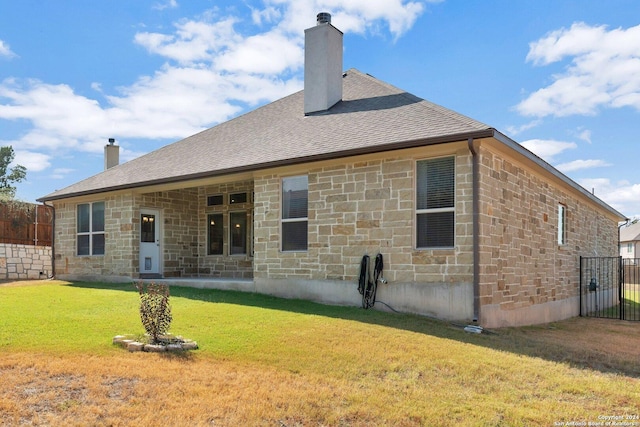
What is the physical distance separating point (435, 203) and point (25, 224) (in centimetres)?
1708

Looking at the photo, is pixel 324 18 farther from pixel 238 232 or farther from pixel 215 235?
pixel 215 235

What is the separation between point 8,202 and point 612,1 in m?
20.6

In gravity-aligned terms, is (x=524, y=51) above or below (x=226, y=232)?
above

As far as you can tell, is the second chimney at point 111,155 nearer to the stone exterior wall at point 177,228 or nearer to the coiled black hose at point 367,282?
the stone exterior wall at point 177,228

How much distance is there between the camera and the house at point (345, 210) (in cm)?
947

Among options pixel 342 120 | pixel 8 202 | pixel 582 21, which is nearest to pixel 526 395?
pixel 342 120

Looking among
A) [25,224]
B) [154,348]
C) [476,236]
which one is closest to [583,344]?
[476,236]

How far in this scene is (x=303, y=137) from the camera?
41.0ft

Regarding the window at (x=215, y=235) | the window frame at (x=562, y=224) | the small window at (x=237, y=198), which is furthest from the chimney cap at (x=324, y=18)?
the window frame at (x=562, y=224)

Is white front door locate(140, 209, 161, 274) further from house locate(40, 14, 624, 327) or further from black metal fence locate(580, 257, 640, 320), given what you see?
black metal fence locate(580, 257, 640, 320)

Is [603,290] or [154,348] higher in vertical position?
[154,348]

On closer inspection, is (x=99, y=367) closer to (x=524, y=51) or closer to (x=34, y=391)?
(x=34, y=391)

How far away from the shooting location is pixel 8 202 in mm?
19859

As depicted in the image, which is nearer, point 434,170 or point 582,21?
point 434,170
